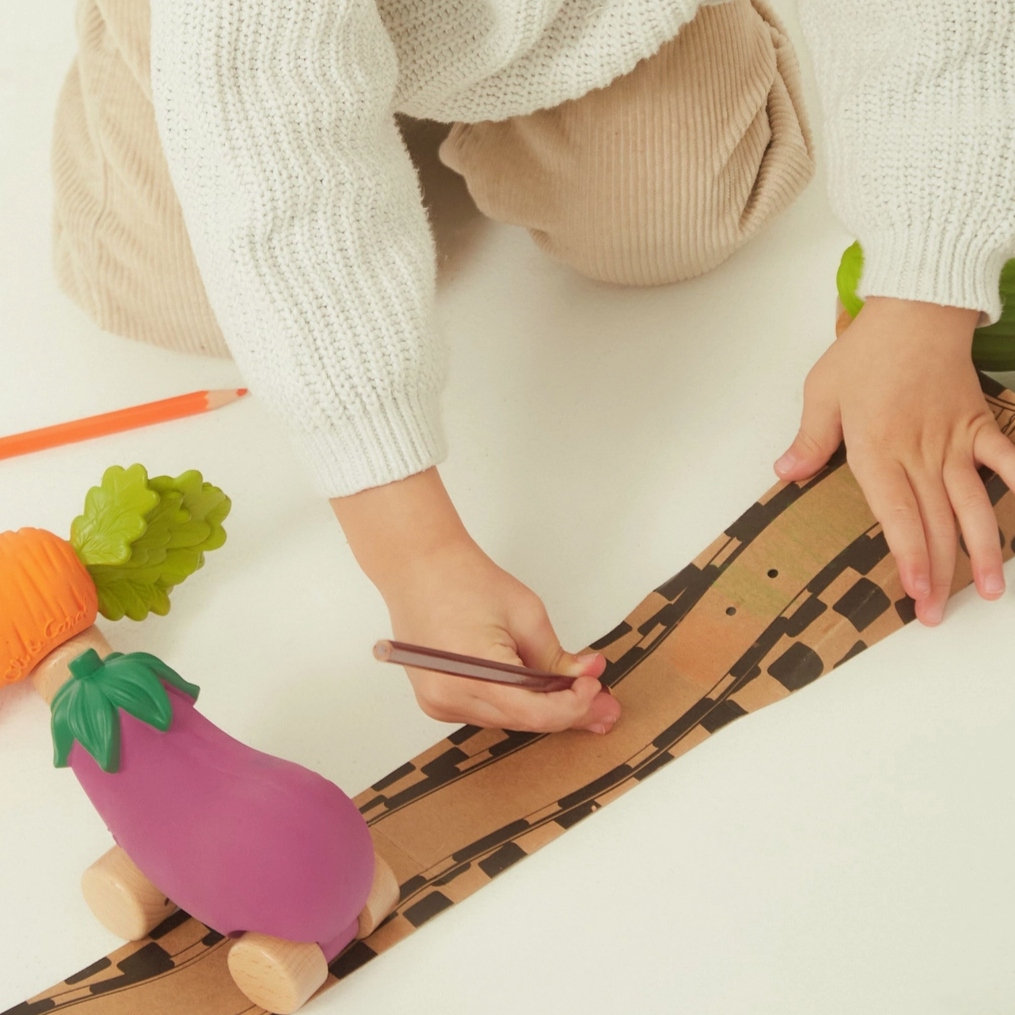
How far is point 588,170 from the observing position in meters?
0.77

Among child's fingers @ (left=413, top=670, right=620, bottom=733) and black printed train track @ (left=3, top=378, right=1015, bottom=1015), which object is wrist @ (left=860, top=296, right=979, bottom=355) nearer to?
black printed train track @ (left=3, top=378, right=1015, bottom=1015)

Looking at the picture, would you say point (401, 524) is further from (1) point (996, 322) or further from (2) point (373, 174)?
(1) point (996, 322)

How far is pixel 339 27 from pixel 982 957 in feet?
1.70

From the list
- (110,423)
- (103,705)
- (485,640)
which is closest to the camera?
(103,705)

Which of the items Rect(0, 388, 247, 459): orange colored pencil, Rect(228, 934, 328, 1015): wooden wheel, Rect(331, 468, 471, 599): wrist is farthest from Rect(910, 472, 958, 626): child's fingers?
Rect(0, 388, 247, 459): orange colored pencil

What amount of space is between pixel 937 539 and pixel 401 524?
0.94 ft

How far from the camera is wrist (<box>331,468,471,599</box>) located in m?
0.55

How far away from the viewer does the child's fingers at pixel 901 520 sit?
562 mm

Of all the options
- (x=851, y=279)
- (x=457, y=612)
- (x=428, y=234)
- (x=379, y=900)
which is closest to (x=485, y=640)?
(x=457, y=612)

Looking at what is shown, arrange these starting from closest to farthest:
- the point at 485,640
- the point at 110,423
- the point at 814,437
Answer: the point at 485,640 → the point at 814,437 → the point at 110,423

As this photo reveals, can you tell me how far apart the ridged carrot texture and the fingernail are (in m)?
0.39

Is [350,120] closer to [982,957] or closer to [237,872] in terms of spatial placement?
[237,872]

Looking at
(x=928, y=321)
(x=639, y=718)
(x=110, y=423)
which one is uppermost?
(x=110, y=423)

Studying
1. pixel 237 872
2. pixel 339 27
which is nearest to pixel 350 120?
pixel 339 27
